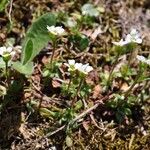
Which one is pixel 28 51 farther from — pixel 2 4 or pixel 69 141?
pixel 69 141

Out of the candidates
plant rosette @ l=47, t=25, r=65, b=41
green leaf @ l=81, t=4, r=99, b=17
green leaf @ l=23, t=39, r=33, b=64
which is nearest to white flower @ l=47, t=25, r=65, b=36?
plant rosette @ l=47, t=25, r=65, b=41

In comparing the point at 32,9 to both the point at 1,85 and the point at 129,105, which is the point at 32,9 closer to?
the point at 1,85

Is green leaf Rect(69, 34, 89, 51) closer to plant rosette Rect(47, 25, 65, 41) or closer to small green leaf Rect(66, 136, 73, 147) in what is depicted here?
plant rosette Rect(47, 25, 65, 41)

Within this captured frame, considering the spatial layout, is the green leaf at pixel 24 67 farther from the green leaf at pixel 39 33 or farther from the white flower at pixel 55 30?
the white flower at pixel 55 30

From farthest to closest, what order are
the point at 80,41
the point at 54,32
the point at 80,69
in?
the point at 80,41, the point at 54,32, the point at 80,69

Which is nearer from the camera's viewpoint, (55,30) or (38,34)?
(55,30)

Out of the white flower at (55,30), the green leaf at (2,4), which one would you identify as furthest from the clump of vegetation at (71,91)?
the green leaf at (2,4)

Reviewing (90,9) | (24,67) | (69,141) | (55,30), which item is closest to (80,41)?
(90,9)

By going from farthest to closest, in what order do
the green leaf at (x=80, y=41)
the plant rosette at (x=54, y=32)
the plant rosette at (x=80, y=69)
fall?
the green leaf at (x=80, y=41), the plant rosette at (x=54, y=32), the plant rosette at (x=80, y=69)
